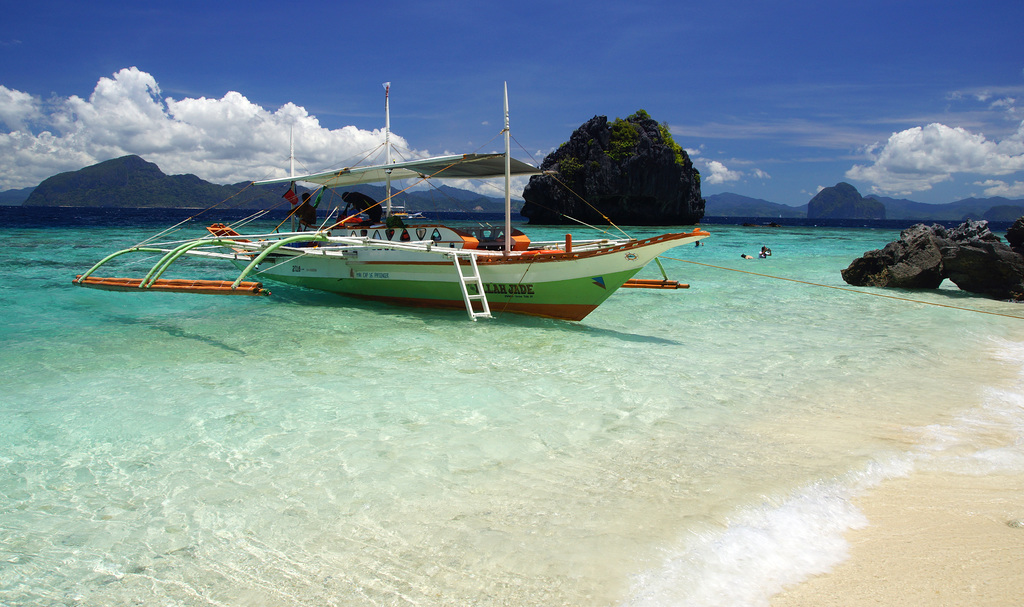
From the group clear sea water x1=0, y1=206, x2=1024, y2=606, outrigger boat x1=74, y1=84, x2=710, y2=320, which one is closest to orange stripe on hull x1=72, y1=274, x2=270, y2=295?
outrigger boat x1=74, y1=84, x2=710, y2=320

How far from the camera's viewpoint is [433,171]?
42.0 ft

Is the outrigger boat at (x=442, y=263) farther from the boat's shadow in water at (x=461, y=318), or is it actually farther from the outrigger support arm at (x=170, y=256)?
the boat's shadow in water at (x=461, y=318)

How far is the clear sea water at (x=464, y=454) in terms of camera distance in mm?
3361

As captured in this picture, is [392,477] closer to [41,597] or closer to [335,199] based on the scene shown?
[41,597]

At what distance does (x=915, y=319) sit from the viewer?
40.4 feet

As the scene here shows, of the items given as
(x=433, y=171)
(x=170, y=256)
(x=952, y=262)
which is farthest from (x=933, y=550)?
(x=952, y=262)

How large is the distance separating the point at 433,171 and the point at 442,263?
95.4 inches

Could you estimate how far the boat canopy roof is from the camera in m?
11.9

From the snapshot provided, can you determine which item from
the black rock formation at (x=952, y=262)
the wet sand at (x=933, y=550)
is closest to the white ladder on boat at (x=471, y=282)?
the wet sand at (x=933, y=550)

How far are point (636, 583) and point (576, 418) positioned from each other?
2903 millimetres

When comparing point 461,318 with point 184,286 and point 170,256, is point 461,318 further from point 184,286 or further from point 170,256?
point 170,256

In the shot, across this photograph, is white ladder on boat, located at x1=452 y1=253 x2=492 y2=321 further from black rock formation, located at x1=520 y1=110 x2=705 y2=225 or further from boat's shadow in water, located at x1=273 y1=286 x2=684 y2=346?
black rock formation, located at x1=520 y1=110 x2=705 y2=225

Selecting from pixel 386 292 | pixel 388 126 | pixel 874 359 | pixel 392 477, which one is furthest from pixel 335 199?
pixel 874 359

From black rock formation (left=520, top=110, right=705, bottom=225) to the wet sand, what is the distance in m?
72.6
